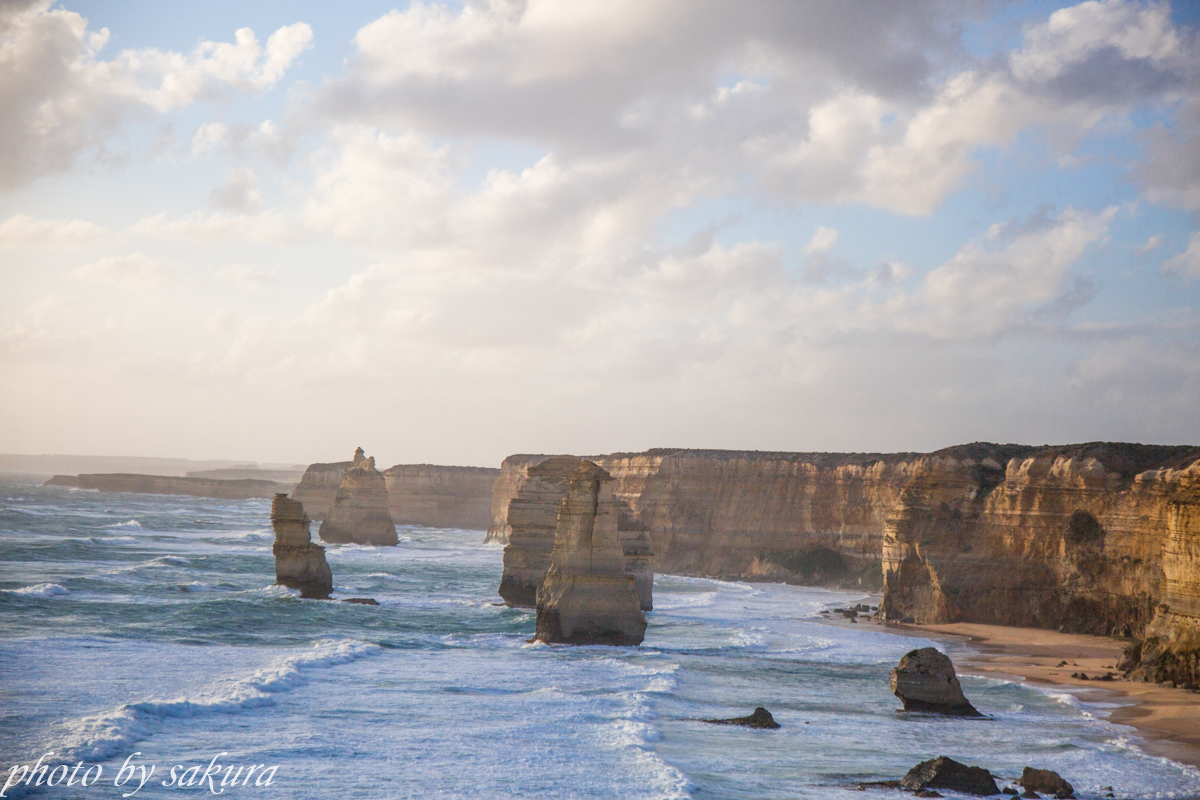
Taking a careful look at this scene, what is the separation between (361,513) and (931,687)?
60.5 metres

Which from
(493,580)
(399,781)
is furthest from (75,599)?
(399,781)

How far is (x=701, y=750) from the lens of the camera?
1866 centimetres

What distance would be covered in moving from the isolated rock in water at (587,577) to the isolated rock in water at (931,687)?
32.0 ft

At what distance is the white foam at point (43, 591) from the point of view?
37156 millimetres

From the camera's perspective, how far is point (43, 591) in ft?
125

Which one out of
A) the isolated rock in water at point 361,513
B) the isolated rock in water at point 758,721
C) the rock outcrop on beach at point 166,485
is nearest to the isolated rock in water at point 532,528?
the isolated rock in water at point 758,721

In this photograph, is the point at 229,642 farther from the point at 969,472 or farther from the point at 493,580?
the point at 969,472

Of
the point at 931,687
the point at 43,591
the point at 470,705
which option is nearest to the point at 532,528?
the point at 470,705

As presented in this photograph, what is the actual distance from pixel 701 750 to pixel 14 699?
46.3ft

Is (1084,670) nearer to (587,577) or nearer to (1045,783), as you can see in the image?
(1045,783)

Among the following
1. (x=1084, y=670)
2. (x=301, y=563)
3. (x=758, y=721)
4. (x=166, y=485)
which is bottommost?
(x=166, y=485)

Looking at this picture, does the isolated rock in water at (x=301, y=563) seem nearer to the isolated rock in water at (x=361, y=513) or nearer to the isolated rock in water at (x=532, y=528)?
the isolated rock in water at (x=532, y=528)

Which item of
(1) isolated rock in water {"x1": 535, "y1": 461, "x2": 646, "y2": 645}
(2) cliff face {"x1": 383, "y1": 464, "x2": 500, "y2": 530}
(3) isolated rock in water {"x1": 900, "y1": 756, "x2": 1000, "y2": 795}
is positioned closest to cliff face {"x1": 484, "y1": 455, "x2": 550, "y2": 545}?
(2) cliff face {"x1": 383, "y1": 464, "x2": 500, "y2": 530}

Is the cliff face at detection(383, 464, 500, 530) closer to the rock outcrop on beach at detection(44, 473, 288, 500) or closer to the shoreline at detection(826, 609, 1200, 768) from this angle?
the rock outcrop on beach at detection(44, 473, 288, 500)
